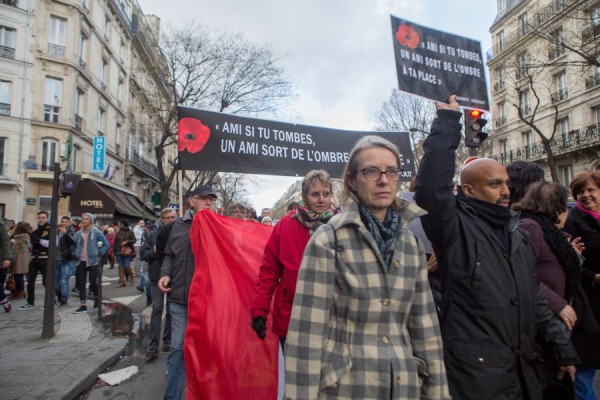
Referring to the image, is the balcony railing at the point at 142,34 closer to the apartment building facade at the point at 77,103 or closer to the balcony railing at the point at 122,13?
the balcony railing at the point at 122,13

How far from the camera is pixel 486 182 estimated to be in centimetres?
214

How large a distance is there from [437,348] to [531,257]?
81 centimetres

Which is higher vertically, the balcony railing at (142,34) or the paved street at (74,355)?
the balcony railing at (142,34)

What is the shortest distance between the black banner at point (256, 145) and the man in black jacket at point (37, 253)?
245 inches

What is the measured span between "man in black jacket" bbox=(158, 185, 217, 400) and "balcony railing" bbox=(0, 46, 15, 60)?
79.4 feet

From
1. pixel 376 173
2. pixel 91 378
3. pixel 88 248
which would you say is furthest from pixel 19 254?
pixel 376 173

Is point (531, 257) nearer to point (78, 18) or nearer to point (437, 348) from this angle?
point (437, 348)

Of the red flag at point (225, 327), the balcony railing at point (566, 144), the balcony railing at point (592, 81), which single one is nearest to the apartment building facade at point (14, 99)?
the red flag at point (225, 327)

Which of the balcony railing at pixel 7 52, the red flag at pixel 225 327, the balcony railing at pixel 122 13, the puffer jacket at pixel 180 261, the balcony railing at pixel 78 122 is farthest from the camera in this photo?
the balcony railing at pixel 122 13

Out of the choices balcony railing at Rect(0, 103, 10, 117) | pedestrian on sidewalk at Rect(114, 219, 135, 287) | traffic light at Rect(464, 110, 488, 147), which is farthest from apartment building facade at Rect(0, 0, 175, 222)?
traffic light at Rect(464, 110, 488, 147)

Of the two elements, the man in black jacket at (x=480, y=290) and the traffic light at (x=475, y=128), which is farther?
the traffic light at (x=475, y=128)

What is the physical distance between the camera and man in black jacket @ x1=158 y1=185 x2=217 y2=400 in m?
3.44

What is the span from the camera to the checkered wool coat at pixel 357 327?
5.11ft

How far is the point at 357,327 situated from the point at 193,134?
3.11m
